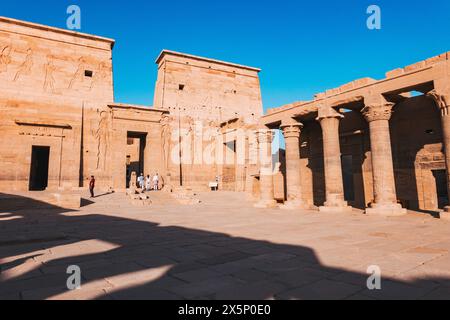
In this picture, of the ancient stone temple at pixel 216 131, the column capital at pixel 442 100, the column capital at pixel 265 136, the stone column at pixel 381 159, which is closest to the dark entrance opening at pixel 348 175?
the ancient stone temple at pixel 216 131

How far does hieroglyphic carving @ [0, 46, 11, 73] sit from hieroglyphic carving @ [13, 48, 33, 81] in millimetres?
836

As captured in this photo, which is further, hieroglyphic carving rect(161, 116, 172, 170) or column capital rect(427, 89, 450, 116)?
hieroglyphic carving rect(161, 116, 172, 170)

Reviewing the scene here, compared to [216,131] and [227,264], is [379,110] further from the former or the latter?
[216,131]

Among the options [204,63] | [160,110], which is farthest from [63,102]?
[204,63]

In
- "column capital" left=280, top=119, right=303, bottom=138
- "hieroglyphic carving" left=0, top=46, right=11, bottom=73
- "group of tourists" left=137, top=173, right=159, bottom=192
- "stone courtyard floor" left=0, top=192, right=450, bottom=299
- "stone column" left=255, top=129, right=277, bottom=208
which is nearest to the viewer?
"stone courtyard floor" left=0, top=192, right=450, bottom=299

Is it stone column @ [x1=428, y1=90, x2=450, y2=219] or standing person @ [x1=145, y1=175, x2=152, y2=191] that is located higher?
stone column @ [x1=428, y1=90, x2=450, y2=219]

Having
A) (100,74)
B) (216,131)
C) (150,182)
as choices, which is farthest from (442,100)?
(100,74)

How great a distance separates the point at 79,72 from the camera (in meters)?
A: 23.7

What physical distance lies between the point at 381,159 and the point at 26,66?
990 inches

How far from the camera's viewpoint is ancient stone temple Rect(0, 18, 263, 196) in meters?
21.1

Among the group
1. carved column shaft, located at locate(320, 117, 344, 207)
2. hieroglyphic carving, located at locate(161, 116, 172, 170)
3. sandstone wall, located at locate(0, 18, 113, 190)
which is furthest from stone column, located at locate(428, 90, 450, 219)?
sandstone wall, located at locate(0, 18, 113, 190)

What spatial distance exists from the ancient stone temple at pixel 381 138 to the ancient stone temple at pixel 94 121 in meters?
7.37

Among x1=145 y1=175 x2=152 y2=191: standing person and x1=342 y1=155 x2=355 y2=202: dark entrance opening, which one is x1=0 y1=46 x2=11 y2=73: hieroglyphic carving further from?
x1=342 y1=155 x2=355 y2=202: dark entrance opening

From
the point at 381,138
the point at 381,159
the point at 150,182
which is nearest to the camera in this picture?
the point at 381,159
